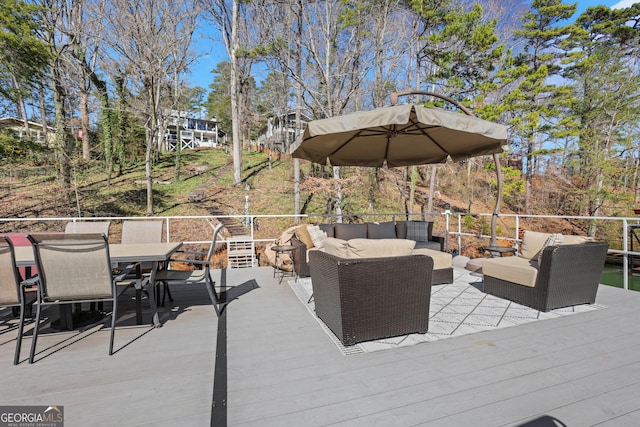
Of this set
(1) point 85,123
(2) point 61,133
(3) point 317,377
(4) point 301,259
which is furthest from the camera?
(1) point 85,123

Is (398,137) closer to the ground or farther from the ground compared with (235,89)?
closer to the ground

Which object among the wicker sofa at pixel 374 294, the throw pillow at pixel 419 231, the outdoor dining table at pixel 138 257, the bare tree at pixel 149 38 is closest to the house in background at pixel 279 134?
the bare tree at pixel 149 38

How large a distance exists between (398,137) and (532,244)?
7.98ft

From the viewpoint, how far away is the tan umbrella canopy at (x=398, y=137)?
2992mm

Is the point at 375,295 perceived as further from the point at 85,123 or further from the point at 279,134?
the point at 279,134

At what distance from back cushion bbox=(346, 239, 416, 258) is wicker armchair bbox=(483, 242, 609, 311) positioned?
1525 mm

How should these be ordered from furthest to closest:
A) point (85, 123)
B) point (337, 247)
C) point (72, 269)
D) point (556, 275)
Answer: point (85, 123) < point (556, 275) < point (337, 247) < point (72, 269)

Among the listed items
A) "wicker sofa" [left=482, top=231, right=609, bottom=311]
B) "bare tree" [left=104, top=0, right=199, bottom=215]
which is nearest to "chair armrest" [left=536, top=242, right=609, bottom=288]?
"wicker sofa" [left=482, top=231, right=609, bottom=311]

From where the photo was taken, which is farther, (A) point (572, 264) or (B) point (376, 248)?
(A) point (572, 264)

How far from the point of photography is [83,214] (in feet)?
36.6

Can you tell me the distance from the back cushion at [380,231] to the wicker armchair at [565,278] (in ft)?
7.22

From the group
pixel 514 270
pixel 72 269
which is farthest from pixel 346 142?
pixel 72 269

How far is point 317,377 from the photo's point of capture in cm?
196

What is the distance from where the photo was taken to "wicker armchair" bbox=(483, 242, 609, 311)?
2979mm
